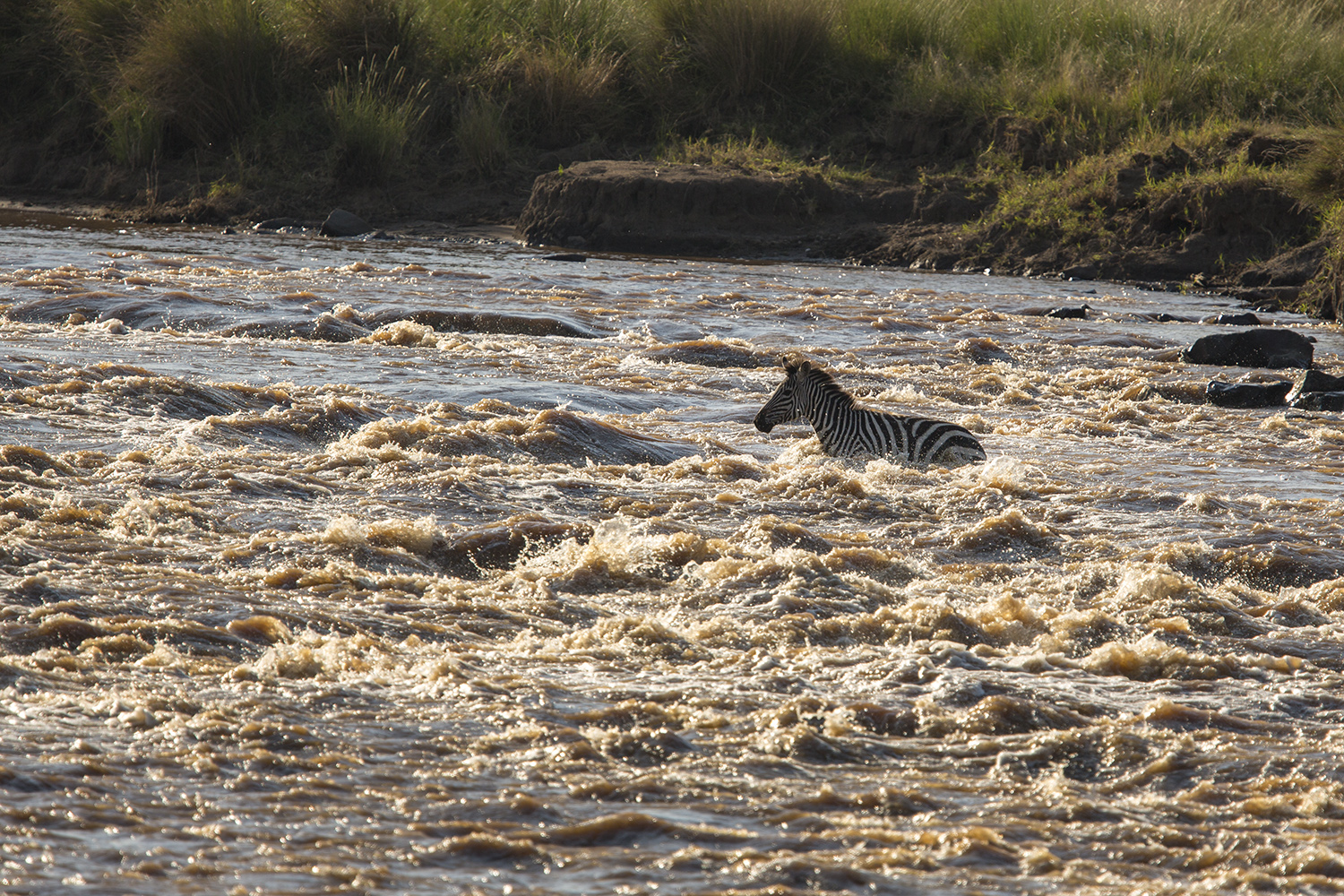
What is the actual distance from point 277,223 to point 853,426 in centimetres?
1406

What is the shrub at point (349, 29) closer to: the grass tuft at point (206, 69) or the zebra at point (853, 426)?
the grass tuft at point (206, 69)

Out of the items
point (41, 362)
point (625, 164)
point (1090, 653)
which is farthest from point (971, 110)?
point (1090, 653)

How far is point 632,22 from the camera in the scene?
23.2 m

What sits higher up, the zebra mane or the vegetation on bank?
the vegetation on bank

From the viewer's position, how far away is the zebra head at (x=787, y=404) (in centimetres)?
947

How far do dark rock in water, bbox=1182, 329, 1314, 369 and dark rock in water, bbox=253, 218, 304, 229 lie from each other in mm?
13394

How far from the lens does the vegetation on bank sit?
20531 millimetres

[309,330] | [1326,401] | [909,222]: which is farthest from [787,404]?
[909,222]

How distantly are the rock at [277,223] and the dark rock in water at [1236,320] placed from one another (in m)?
12.9

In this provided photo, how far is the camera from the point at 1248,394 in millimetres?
11234

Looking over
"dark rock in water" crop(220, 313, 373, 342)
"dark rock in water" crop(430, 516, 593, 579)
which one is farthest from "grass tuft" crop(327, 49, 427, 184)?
"dark rock in water" crop(430, 516, 593, 579)

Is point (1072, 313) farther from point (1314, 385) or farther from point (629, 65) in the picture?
point (629, 65)

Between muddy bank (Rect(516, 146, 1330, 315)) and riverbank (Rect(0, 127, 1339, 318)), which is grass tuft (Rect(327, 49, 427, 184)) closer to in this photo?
riverbank (Rect(0, 127, 1339, 318))

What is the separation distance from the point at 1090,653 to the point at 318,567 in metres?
3.30
